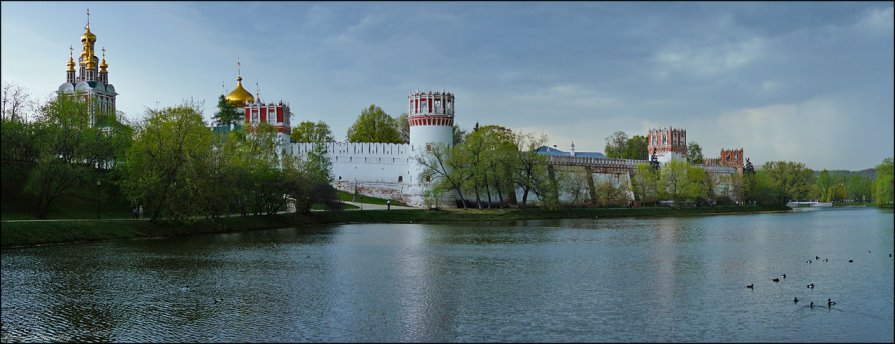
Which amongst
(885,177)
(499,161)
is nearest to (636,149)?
(499,161)

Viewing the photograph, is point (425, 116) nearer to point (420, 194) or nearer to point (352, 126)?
point (420, 194)

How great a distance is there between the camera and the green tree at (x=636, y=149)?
10101 cm

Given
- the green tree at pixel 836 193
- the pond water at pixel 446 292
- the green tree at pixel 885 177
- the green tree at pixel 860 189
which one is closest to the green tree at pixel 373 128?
the pond water at pixel 446 292

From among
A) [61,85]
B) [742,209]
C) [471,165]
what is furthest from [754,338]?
[61,85]

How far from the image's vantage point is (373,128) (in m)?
77.6

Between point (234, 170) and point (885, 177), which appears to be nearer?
point (885, 177)

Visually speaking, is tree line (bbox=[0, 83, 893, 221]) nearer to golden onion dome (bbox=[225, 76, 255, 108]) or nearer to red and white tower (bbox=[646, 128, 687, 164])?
golden onion dome (bbox=[225, 76, 255, 108])

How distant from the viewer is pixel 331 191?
47875 millimetres

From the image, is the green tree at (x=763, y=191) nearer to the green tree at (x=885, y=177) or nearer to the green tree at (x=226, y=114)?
the green tree at (x=885, y=177)

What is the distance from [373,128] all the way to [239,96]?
15006 mm

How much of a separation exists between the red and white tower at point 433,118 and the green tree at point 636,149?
151 feet

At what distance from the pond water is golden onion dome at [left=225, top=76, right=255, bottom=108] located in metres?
46.6

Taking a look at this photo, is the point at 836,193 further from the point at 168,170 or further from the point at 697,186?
the point at 168,170

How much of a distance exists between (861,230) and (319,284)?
3267 centimetres
